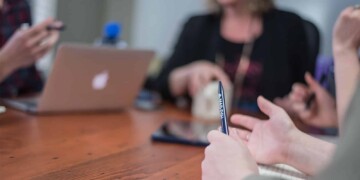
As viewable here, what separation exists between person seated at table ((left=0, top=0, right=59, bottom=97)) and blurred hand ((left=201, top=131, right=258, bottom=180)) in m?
0.70

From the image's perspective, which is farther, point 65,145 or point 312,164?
point 65,145

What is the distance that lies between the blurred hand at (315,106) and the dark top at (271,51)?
1.10 ft

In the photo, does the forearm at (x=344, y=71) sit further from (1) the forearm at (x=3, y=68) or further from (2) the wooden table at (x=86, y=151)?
(1) the forearm at (x=3, y=68)

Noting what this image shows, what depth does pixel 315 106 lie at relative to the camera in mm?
1412

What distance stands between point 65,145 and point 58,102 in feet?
1.01

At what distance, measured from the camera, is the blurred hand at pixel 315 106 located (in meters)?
1.36

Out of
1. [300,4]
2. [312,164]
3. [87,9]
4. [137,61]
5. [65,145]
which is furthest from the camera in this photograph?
[87,9]

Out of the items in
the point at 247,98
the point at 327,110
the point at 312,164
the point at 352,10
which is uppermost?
the point at 352,10

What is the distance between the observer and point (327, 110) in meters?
1.36

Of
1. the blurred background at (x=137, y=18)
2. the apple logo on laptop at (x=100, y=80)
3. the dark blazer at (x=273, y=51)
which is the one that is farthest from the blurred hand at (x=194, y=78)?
the blurred background at (x=137, y=18)

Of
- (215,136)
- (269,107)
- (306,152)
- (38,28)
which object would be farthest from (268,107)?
(38,28)

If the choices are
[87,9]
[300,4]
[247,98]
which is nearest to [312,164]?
[247,98]

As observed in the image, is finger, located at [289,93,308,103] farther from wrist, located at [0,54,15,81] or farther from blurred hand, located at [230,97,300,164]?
wrist, located at [0,54,15,81]

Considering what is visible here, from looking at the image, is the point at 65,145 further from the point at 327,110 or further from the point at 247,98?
the point at 247,98
